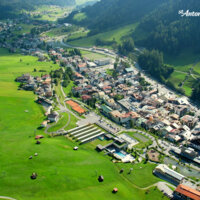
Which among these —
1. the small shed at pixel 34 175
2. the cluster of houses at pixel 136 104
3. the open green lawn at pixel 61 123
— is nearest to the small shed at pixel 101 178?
the small shed at pixel 34 175

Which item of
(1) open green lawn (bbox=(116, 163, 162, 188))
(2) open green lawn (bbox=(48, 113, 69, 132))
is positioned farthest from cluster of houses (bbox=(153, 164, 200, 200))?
(2) open green lawn (bbox=(48, 113, 69, 132))

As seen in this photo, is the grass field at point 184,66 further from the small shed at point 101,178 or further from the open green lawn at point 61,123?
the small shed at point 101,178

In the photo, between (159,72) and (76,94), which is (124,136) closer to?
(76,94)

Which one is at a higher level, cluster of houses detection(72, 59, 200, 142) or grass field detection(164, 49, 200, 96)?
grass field detection(164, 49, 200, 96)

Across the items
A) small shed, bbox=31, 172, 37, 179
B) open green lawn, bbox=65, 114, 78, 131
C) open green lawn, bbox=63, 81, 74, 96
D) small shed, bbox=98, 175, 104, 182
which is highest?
small shed, bbox=31, 172, 37, 179

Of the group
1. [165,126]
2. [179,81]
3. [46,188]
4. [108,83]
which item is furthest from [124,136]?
[179,81]

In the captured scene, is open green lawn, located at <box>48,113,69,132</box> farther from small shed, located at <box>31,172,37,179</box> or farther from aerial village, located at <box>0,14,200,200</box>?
small shed, located at <box>31,172,37,179</box>

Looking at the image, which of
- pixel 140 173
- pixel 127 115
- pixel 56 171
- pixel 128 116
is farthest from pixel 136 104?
pixel 56 171
